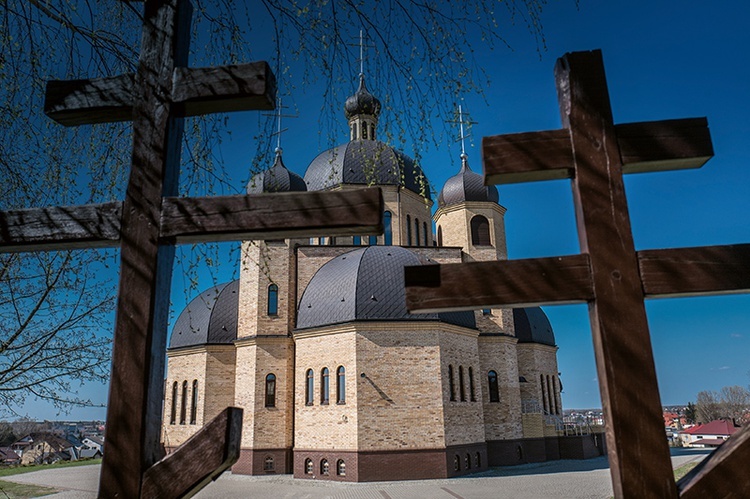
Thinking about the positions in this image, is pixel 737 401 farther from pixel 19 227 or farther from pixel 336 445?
pixel 19 227

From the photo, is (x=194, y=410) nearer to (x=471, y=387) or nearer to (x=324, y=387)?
(x=324, y=387)

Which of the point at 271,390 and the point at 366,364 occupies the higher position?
the point at 366,364

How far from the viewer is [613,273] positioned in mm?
2141

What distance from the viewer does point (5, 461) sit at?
516 cm

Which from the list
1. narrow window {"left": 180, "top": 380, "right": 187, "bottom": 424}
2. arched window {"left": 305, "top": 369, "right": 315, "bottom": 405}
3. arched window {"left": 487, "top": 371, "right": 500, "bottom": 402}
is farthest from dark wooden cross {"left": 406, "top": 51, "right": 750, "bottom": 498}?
narrow window {"left": 180, "top": 380, "right": 187, "bottom": 424}

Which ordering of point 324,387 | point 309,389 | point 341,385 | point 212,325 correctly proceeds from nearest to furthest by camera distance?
point 341,385 → point 324,387 → point 309,389 → point 212,325

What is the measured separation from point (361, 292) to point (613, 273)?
19262 millimetres

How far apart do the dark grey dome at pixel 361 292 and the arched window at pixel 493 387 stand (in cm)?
366

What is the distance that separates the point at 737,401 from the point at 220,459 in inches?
3841

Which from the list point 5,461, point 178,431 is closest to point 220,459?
point 5,461

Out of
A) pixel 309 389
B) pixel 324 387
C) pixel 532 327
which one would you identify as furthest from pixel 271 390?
pixel 532 327

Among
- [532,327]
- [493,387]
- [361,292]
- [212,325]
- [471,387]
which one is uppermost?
[361,292]

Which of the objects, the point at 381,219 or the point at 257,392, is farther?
the point at 257,392

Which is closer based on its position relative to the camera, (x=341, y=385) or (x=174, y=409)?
(x=341, y=385)
